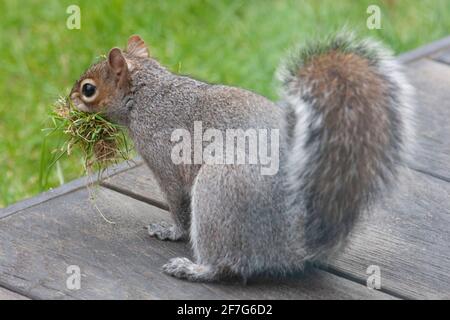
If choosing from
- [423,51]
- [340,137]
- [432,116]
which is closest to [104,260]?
[340,137]

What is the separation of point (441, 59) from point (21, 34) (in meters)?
1.82

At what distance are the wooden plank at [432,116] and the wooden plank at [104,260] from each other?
72cm

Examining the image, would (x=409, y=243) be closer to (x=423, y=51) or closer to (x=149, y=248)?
(x=149, y=248)

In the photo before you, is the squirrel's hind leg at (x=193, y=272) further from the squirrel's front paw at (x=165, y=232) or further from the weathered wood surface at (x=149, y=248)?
the squirrel's front paw at (x=165, y=232)

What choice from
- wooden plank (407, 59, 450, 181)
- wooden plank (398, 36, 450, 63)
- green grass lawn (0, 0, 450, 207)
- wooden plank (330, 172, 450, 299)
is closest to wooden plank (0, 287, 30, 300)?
wooden plank (330, 172, 450, 299)

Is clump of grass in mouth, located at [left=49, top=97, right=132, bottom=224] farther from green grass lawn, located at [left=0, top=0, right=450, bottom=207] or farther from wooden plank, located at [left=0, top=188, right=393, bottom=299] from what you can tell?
green grass lawn, located at [left=0, top=0, right=450, bottom=207]

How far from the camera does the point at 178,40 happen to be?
3.97 m

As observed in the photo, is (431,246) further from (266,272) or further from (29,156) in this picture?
(29,156)

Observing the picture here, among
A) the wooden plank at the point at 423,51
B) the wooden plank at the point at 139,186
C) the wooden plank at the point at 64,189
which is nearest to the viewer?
the wooden plank at the point at 64,189

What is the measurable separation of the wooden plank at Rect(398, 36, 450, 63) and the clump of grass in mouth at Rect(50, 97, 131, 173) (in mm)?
1396

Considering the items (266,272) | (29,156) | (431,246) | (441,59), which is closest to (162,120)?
(266,272)

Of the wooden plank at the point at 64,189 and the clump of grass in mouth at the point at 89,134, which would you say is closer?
the clump of grass in mouth at the point at 89,134

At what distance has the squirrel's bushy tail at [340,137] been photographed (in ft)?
5.91

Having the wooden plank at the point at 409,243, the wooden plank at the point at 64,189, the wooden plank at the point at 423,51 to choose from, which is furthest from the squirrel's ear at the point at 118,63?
the wooden plank at the point at 423,51
